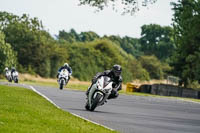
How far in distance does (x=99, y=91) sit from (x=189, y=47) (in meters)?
49.3

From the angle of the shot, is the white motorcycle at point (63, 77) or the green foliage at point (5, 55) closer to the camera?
the white motorcycle at point (63, 77)

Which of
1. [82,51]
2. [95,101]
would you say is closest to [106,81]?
[95,101]

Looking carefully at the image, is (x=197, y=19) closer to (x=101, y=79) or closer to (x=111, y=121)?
(x=101, y=79)

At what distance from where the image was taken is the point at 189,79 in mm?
74750

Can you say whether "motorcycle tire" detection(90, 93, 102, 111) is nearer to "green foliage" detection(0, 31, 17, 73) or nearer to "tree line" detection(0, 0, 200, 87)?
"tree line" detection(0, 0, 200, 87)

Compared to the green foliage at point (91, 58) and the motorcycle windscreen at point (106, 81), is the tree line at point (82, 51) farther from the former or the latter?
the motorcycle windscreen at point (106, 81)

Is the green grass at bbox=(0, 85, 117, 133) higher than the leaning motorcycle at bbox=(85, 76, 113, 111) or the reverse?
the reverse

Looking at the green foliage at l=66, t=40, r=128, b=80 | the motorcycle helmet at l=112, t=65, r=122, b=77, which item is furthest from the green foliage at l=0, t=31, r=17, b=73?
the motorcycle helmet at l=112, t=65, r=122, b=77

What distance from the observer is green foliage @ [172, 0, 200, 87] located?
65.3 meters

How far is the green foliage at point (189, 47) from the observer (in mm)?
65312

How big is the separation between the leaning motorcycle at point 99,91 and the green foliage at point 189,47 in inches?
1680

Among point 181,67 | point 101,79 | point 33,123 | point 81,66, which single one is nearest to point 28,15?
point 81,66

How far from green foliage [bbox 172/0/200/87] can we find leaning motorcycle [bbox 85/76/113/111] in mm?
42668

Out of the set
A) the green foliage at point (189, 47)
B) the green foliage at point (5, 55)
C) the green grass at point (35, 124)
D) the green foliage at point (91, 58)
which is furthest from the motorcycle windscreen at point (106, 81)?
the green foliage at point (91, 58)
